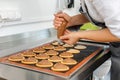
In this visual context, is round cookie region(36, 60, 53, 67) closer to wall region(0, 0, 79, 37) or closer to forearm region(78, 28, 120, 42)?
forearm region(78, 28, 120, 42)

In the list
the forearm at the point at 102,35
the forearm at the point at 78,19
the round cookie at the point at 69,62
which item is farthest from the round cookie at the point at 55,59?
the forearm at the point at 78,19

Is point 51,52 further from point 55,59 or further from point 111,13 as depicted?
point 111,13

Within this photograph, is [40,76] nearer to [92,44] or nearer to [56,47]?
[56,47]

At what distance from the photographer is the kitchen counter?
1.98 ft

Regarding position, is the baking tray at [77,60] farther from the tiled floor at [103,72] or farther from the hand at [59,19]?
the hand at [59,19]

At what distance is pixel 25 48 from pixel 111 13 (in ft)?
1.53

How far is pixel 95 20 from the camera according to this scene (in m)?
0.83

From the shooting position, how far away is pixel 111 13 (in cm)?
59

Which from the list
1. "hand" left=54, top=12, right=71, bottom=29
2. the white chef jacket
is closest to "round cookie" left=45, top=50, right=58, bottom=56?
"hand" left=54, top=12, right=71, bottom=29

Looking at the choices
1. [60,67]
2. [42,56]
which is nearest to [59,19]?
[42,56]

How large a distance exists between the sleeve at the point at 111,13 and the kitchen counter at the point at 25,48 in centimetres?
17

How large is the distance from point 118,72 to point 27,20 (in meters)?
0.60

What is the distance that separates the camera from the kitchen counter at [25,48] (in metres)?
0.60

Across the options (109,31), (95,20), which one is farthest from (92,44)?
(109,31)
